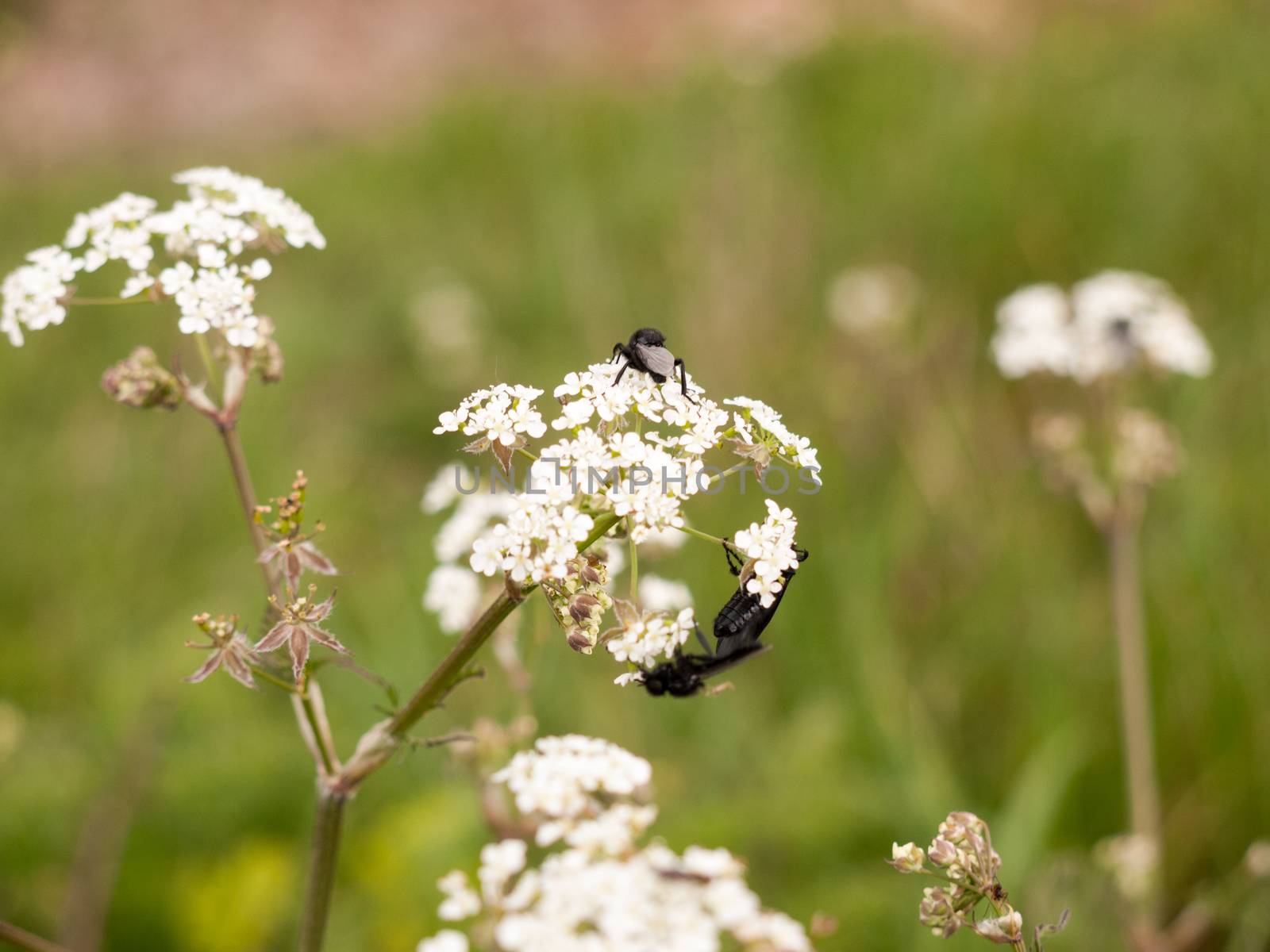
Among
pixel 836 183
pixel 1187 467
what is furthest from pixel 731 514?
pixel 836 183

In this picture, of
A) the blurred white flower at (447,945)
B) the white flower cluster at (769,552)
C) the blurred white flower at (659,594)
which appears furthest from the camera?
the blurred white flower at (659,594)

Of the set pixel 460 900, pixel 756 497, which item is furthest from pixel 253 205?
pixel 756 497

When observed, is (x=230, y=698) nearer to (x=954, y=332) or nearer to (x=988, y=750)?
Answer: (x=988, y=750)

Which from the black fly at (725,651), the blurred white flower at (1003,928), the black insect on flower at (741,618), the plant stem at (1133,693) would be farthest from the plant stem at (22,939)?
the plant stem at (1133,693)

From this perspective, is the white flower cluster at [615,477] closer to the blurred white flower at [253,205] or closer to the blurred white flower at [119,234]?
the blurred white flower at [253,205]

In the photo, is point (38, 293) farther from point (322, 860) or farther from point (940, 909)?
point (940, 909)

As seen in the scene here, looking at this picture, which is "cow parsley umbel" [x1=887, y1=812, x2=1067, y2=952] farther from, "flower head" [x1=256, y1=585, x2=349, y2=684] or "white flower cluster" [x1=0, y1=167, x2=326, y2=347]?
"white flower cluster" [x1=0, y1=167, x2=326, y2=347]
